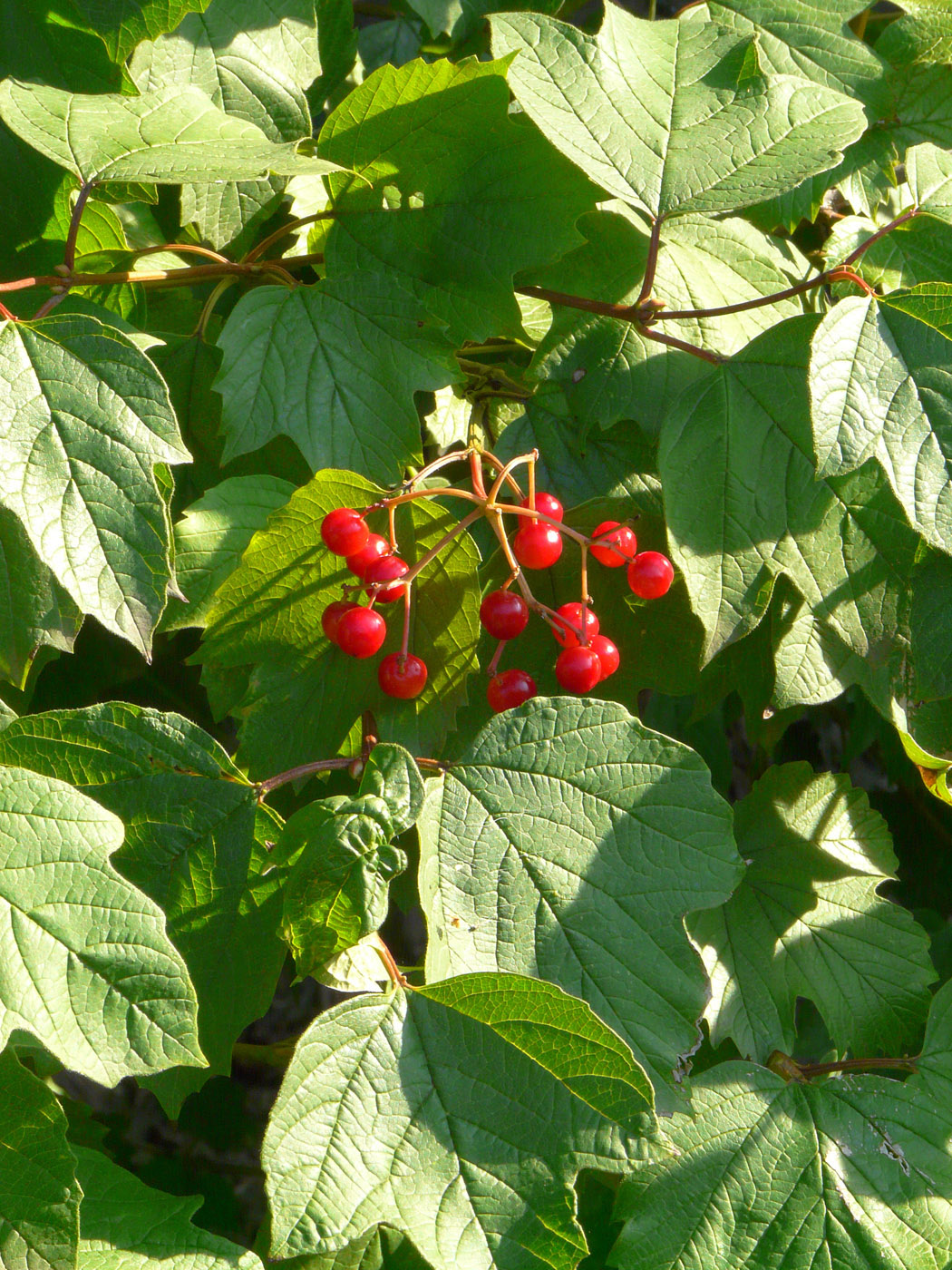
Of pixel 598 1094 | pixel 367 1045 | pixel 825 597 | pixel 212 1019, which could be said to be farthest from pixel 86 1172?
pixel 825 597

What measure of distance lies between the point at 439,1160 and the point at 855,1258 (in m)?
0.45

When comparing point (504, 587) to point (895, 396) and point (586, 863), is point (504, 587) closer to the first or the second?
point (586, 863)

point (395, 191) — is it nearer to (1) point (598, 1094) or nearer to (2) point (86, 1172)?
(1) point (598, 1094)

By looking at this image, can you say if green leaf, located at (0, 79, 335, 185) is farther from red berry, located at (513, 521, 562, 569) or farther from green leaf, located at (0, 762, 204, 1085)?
green leaf, located at (0, 762, 204, 1085)

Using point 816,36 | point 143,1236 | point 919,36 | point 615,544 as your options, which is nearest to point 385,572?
point 615,544

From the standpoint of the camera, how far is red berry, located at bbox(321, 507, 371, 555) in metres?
0.94

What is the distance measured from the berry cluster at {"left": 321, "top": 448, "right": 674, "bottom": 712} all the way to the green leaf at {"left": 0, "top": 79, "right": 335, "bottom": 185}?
31 centimetres

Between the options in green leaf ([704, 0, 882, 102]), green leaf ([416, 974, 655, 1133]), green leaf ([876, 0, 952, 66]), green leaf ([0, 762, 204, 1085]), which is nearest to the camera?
green leaf ([0, 762, 204, 1085])

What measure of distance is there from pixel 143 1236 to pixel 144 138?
3.30 feet

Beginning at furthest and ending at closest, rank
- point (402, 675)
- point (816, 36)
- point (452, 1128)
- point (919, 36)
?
point (919, 36) < point (816, 36) < point (402, 675) < point (452, 1128)

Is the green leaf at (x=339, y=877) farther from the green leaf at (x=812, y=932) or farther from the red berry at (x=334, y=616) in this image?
the green leaf at (x=812, y=932)

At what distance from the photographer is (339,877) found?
862 mm

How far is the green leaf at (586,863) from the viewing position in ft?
3.00

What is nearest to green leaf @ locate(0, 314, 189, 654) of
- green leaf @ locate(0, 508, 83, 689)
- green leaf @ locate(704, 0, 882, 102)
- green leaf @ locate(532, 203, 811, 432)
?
green leaf @ locate(0, 508, 83, 689)
